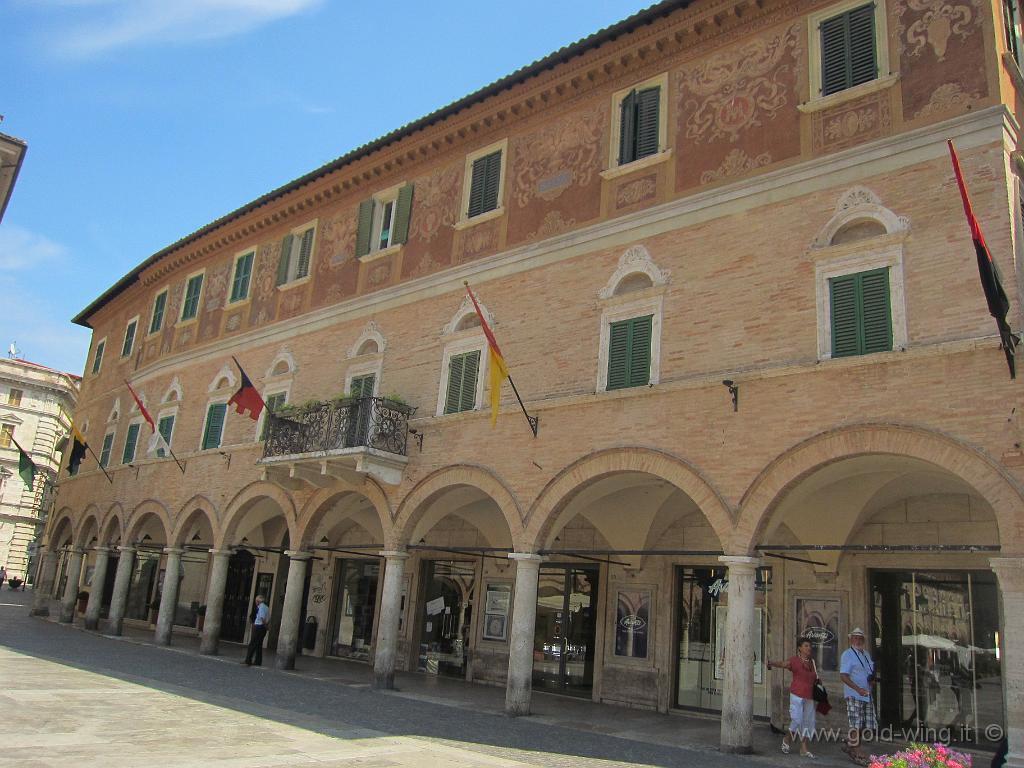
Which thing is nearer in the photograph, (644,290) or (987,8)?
(987,8)

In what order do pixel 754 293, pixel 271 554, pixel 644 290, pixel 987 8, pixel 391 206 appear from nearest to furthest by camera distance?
pixel 987 8
pixel 754 293
pixel 644 290
pixel 391 206
pixel 271 554

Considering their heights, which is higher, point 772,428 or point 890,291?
point 890,291

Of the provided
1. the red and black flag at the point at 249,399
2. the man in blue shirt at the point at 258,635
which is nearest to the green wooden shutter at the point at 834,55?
the red and black flag at the point at 249,399

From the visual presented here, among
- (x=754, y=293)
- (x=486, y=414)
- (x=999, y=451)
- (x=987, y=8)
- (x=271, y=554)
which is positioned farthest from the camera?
(x=271, y=554)

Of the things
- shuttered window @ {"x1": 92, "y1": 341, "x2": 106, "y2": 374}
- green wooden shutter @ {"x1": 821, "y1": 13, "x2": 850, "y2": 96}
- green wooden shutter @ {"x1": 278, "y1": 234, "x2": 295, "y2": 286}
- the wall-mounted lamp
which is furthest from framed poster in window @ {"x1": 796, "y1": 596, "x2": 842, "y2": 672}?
shuttered window @ {"x1": 92, "y1": 341, "x2": 106, "y2": 374}

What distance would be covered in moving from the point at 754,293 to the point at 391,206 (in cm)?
992

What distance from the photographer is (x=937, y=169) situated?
1142 centimetres

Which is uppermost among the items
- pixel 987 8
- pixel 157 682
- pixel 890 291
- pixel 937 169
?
pixel 987 8

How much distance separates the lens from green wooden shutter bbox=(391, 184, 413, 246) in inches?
742

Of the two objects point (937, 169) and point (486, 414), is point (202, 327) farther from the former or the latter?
point (937, 169)

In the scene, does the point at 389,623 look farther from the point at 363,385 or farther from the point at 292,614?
the point at 363,385

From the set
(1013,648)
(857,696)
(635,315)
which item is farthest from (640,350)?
(1013,648)

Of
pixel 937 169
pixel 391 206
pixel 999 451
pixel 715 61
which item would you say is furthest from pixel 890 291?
pixel 391 206

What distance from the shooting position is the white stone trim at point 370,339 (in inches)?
728
